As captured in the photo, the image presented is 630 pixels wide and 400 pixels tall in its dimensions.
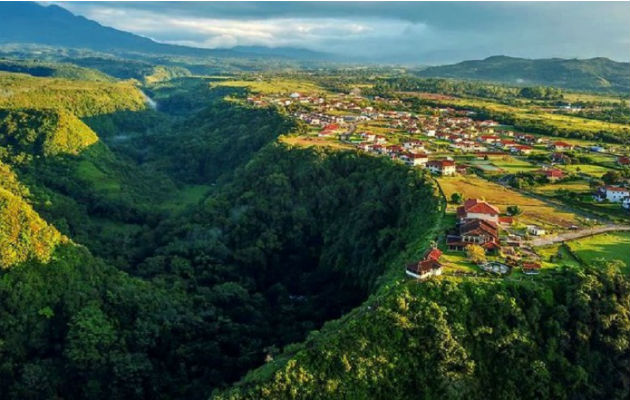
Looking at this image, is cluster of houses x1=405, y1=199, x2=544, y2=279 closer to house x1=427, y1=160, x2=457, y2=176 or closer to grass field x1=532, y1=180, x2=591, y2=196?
grass field x1=532, y1=180, x2=591, y2=196

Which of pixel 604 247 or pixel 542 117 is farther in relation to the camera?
pixel 542 117

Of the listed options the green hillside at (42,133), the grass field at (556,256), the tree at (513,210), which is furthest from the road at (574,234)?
the green hillside at (42,133)

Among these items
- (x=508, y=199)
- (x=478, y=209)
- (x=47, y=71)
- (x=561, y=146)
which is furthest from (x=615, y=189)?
(x=47, y=71)

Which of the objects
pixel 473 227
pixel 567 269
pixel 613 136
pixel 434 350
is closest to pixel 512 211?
pixel 473 227

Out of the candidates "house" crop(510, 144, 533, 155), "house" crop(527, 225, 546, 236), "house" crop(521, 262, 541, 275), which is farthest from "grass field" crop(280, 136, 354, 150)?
"house" crop(521, 262, 541, 275)

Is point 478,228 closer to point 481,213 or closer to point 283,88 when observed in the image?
point 481,213

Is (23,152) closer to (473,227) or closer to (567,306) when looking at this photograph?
(473,227)
